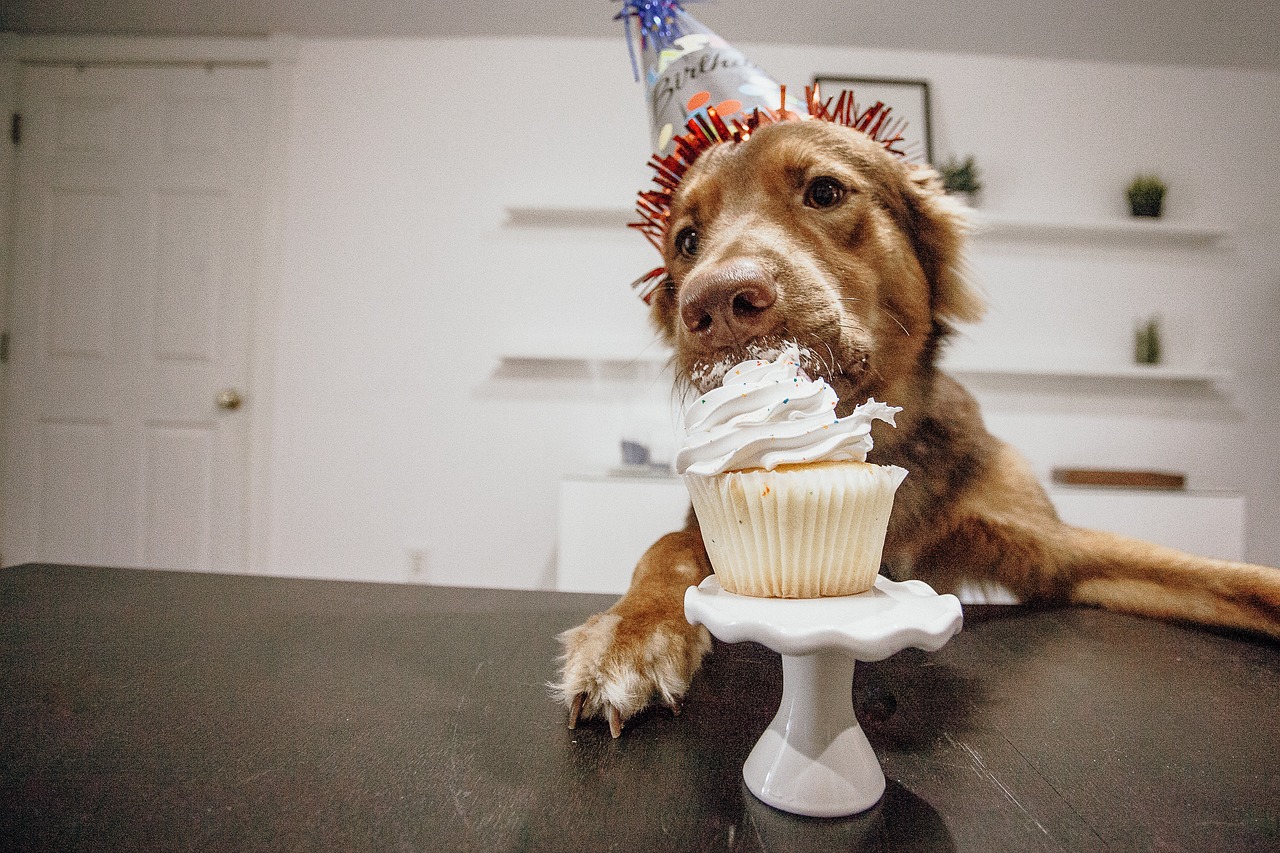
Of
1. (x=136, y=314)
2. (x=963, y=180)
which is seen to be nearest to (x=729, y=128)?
(x=963, y=180)

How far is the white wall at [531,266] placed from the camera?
8.82 feet

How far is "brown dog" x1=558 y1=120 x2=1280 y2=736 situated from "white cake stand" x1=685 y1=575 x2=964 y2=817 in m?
0.16

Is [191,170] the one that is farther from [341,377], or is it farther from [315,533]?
[315,533]

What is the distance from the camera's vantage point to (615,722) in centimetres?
48

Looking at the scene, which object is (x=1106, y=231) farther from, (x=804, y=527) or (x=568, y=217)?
(x=804, y=527)

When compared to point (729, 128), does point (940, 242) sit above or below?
below

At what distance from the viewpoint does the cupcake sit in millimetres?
398

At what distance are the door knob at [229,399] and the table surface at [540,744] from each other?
7.24 ft

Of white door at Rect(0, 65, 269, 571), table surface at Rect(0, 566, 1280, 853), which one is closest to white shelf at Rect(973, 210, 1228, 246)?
table surface at Rect(0, 566, 1280, 853)

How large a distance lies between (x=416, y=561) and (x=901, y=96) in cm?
283

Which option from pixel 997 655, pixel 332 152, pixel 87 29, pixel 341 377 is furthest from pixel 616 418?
pixel 87 29

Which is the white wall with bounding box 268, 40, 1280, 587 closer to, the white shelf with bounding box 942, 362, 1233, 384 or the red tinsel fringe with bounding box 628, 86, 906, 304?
the white shelf with bounding box 942, 362, 1233, 384

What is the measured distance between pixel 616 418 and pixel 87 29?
112 inches

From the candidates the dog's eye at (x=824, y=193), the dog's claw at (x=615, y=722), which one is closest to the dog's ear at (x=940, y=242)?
the dog's eye at (x=824, y=193)
